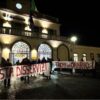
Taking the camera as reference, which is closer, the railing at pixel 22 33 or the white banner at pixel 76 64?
the white banner at pixel 76 64

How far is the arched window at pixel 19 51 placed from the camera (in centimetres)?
2830

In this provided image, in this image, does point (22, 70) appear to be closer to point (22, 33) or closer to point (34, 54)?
point (22, 33)

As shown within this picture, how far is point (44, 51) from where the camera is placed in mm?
32062

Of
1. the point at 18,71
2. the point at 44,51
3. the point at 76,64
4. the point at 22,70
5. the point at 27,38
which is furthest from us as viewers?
the point at 44,51

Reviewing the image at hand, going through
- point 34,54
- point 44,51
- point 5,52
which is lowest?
point 34,54

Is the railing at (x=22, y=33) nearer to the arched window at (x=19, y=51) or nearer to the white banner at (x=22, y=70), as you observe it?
the arched window at (x=19, y=51)

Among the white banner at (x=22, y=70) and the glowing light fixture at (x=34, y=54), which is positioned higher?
the glowing light fixture at (x=34, y=54)

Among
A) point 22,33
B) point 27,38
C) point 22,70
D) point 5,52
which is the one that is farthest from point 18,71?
point 27,38

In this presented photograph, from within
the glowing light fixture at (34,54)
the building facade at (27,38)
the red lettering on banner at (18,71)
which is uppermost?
the building facade at (27,38)

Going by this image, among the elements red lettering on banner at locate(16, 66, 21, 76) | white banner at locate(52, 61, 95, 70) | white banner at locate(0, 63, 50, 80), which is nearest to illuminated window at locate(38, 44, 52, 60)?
white banner at locate(52, 61, 95, 70)

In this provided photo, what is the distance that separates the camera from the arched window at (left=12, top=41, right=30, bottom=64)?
28.3 meters

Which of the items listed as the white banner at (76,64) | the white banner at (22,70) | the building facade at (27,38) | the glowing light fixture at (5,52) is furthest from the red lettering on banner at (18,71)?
the glowing light fixture at (5,52)

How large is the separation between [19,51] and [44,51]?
14.5 feet

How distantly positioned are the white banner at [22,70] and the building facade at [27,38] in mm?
8975
